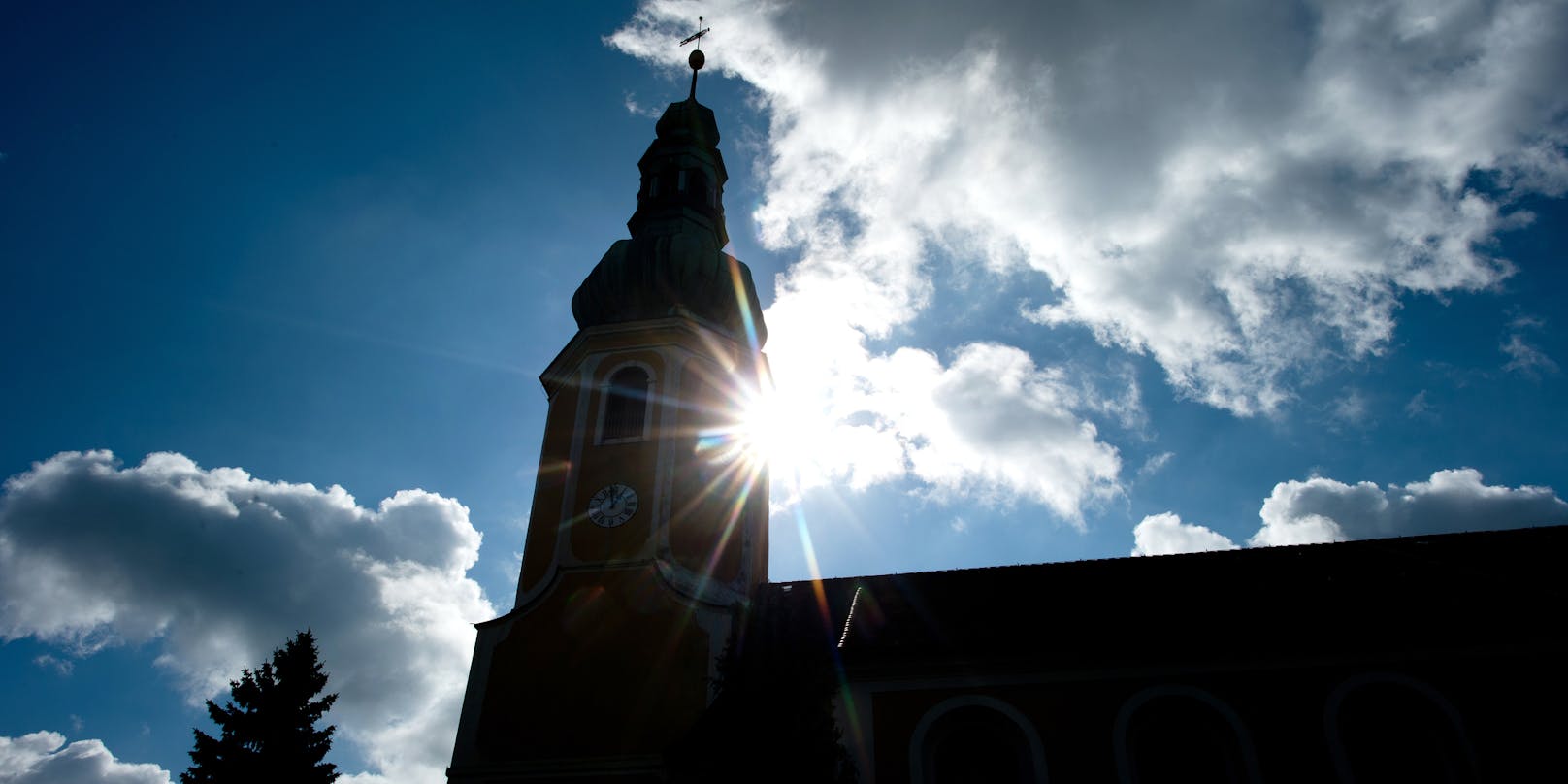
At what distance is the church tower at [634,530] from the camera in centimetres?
1630

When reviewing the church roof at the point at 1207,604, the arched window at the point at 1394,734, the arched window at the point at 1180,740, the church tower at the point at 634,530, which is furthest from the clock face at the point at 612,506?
the arched window at the point at 1394,734

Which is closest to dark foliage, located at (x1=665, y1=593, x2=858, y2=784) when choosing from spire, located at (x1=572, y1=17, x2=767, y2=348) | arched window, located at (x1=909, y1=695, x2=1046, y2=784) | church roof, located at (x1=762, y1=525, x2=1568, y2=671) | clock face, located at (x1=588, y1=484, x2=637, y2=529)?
arched window, located at (x1=909, y1=695, x2=1046, y2=784)

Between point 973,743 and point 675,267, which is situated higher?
point 675,267

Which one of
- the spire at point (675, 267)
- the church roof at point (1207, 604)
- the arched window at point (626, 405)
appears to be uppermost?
the spire at point (675, 267)

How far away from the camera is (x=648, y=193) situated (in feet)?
80.4

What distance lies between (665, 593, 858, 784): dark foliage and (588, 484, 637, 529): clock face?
5.21 metres

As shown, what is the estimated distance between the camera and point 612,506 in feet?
61.0

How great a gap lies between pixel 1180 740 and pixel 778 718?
18.6 feet

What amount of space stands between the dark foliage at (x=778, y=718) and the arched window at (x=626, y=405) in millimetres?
6812

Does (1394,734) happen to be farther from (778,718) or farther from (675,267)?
(675,267)

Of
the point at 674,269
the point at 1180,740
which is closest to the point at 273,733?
the point at 674,269

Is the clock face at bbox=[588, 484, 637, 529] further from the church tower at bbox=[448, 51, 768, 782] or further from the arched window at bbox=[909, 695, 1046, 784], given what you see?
the arched window at bbox=[909, 695, 1046, 784]

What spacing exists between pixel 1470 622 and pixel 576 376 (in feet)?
51.8

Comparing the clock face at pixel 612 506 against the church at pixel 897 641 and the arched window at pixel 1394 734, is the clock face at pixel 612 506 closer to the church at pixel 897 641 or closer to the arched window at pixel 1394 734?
the church at pixel 897 641
